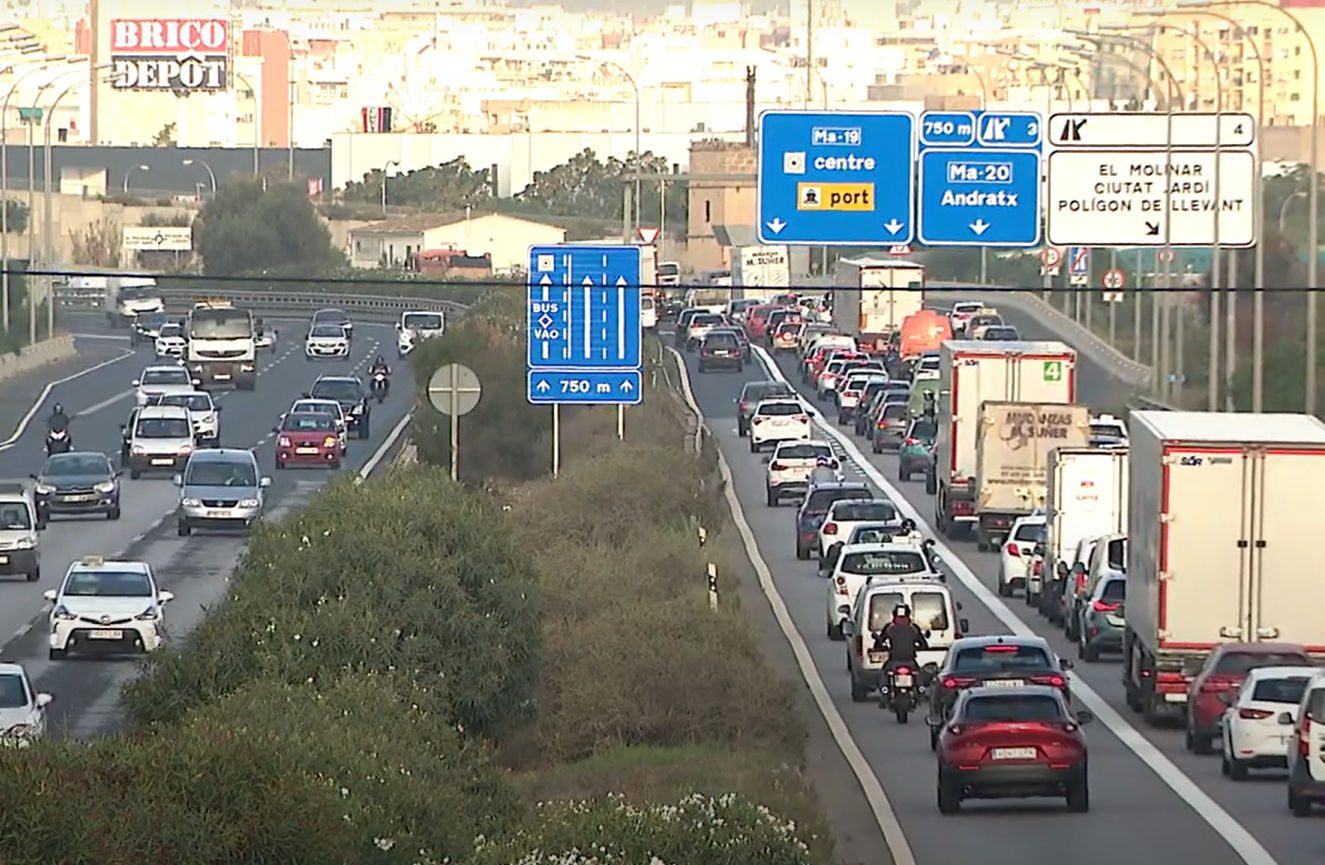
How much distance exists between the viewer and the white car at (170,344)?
95312 millimetres

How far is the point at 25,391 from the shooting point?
86.7m

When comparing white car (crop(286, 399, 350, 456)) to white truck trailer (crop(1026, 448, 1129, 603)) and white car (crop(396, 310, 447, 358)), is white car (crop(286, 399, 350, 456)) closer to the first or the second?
white truck trailer (crop(1026, 448, 1129, 603))

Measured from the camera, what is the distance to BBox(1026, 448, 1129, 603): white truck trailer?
1720 inches

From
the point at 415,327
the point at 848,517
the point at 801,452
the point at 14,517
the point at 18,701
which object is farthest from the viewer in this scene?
the point at 415,327

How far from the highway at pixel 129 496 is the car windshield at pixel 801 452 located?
8922 millimetres

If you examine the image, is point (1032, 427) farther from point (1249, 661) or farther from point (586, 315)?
point (1249, 661)

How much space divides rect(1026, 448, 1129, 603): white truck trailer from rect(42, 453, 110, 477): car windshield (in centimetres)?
2049

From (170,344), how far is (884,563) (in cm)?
5845

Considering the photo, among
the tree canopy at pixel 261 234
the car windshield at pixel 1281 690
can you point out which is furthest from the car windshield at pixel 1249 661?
the tree canopy at pixel 261 234

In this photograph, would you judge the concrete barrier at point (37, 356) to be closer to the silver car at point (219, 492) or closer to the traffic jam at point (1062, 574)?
the traffic jam at point (1062, 574)

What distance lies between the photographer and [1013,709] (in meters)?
26.2

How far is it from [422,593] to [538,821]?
10642mm

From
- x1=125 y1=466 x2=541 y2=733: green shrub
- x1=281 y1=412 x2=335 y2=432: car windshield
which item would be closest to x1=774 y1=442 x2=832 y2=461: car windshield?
x1=281 y1=412 x2=335 y2=432: car windshield

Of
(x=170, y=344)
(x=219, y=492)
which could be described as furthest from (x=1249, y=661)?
(x=170, y=344)
